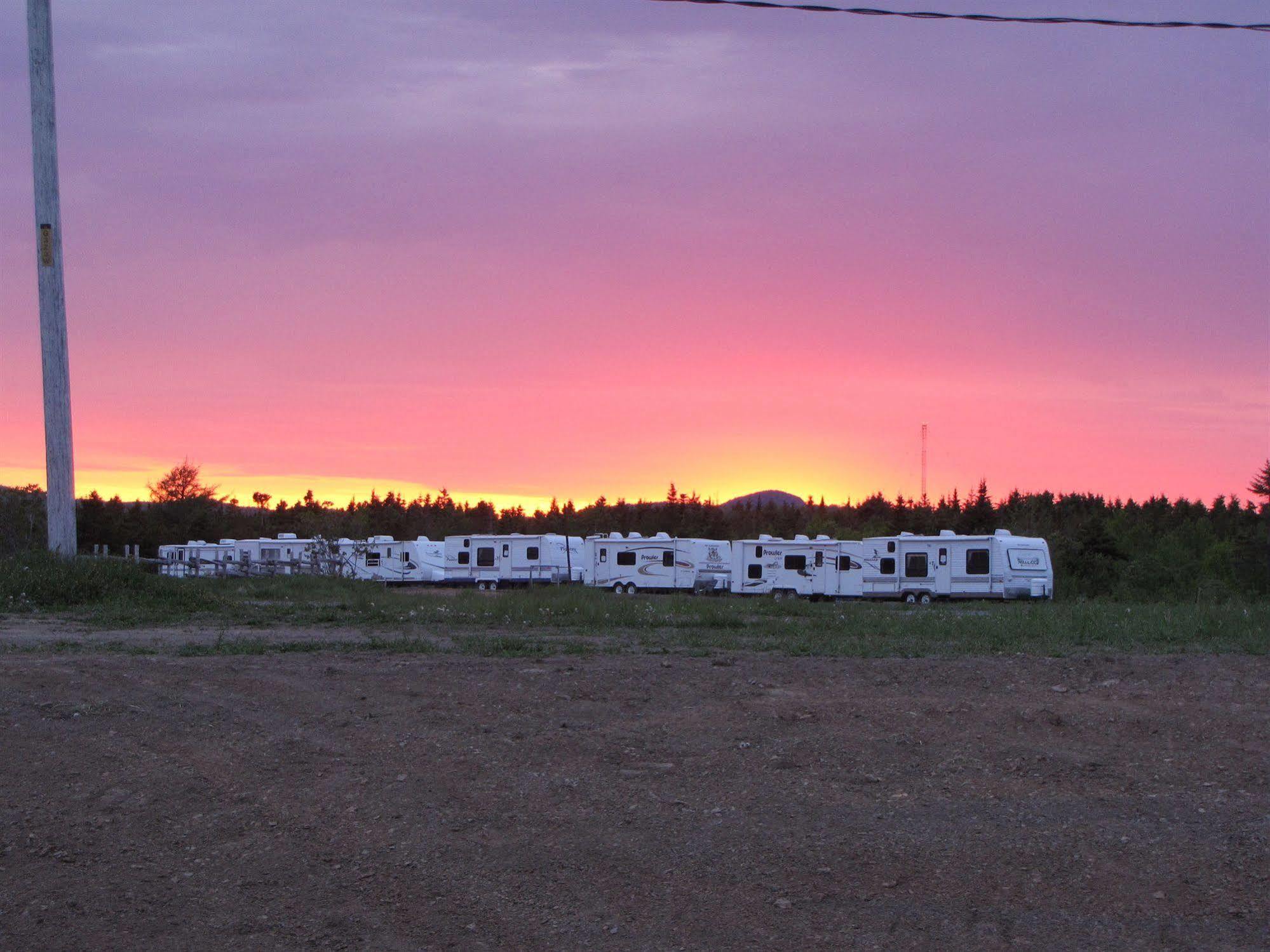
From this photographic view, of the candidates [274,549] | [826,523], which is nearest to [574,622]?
[274,549]

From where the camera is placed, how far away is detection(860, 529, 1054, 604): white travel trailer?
30594 mm

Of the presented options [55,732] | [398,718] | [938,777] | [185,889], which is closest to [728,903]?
[938,777]

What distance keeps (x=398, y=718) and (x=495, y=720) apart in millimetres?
540

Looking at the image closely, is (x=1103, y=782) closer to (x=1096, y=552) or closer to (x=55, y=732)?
(x=55, y=732)

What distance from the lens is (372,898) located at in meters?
4.36

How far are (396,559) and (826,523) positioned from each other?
26.7 m

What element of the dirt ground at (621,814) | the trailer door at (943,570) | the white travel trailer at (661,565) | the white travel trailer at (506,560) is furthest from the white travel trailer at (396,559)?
the dirt ground at (621,814)

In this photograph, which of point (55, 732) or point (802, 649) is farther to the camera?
point (802, 649)

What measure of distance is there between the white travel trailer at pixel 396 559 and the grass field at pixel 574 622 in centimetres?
2099

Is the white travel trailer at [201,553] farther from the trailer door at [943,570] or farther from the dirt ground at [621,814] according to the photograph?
the dirt ground at [621,814]

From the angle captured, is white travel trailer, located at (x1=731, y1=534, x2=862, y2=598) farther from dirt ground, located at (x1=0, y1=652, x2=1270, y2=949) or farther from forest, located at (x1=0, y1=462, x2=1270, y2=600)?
dirt ground, located at (x1=0, y1=652, x2=1270, y2=949)

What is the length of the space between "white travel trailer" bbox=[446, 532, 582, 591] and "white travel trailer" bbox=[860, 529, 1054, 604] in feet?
34.6

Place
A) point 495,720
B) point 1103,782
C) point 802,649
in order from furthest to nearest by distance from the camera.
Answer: point 802,649 < point 495,720 < point 1103,782

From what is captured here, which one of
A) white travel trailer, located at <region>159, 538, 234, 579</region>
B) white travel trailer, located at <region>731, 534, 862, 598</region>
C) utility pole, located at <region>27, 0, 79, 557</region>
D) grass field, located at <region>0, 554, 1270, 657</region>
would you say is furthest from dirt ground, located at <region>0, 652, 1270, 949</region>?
white travel trailer, located at <region>159, 538, 234, 579</region>
